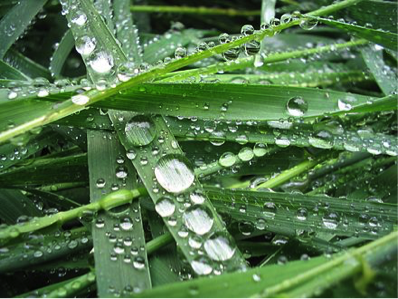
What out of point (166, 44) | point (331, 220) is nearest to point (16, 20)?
point (166, 44)

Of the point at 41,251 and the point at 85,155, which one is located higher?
the point at 85,155

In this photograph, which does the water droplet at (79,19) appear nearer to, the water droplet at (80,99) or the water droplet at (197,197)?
the water droplet at (80,99)

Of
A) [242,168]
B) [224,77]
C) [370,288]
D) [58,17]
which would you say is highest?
[58,17]

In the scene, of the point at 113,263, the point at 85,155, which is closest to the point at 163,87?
the point at 85,155

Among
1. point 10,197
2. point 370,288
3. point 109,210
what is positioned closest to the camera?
point 370,288

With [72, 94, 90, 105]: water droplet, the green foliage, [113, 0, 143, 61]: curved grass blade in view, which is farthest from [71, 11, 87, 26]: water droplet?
[72, 94, 90, 105]: water droplet

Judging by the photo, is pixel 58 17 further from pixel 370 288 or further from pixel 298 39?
pixel 370 288
